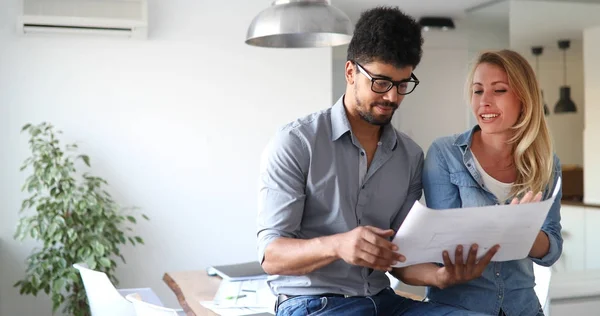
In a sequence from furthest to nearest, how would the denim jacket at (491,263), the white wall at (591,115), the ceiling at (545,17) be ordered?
the ceiling at (545,17) < the white wall at (591,115) < the denim jacket at (491,263)

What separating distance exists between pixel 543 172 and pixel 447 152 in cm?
27

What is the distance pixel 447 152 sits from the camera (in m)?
2.14

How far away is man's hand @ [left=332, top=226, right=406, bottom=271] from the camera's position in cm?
163

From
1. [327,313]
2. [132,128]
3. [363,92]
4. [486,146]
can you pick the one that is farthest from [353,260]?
[132,128]

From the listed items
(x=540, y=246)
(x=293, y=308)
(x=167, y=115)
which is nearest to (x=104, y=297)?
(x=293, y=308)

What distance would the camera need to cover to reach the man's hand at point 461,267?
178 centimetres

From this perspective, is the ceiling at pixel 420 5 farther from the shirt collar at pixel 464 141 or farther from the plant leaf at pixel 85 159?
the shirt collar at pixel 464 141

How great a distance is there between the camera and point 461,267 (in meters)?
1.82

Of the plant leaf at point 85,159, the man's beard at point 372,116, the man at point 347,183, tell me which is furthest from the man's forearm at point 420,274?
the plant leaf at point 85,159

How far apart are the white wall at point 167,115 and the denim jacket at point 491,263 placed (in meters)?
3.07

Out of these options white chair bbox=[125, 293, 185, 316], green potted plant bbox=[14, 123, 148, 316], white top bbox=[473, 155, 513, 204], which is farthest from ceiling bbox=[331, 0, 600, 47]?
white chair bbox=[125, 293, 185, 316]

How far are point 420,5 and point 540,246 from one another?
4.27 m

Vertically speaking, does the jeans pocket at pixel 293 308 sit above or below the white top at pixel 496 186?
below

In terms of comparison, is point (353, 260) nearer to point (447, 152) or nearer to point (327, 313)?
point (327, 313)
